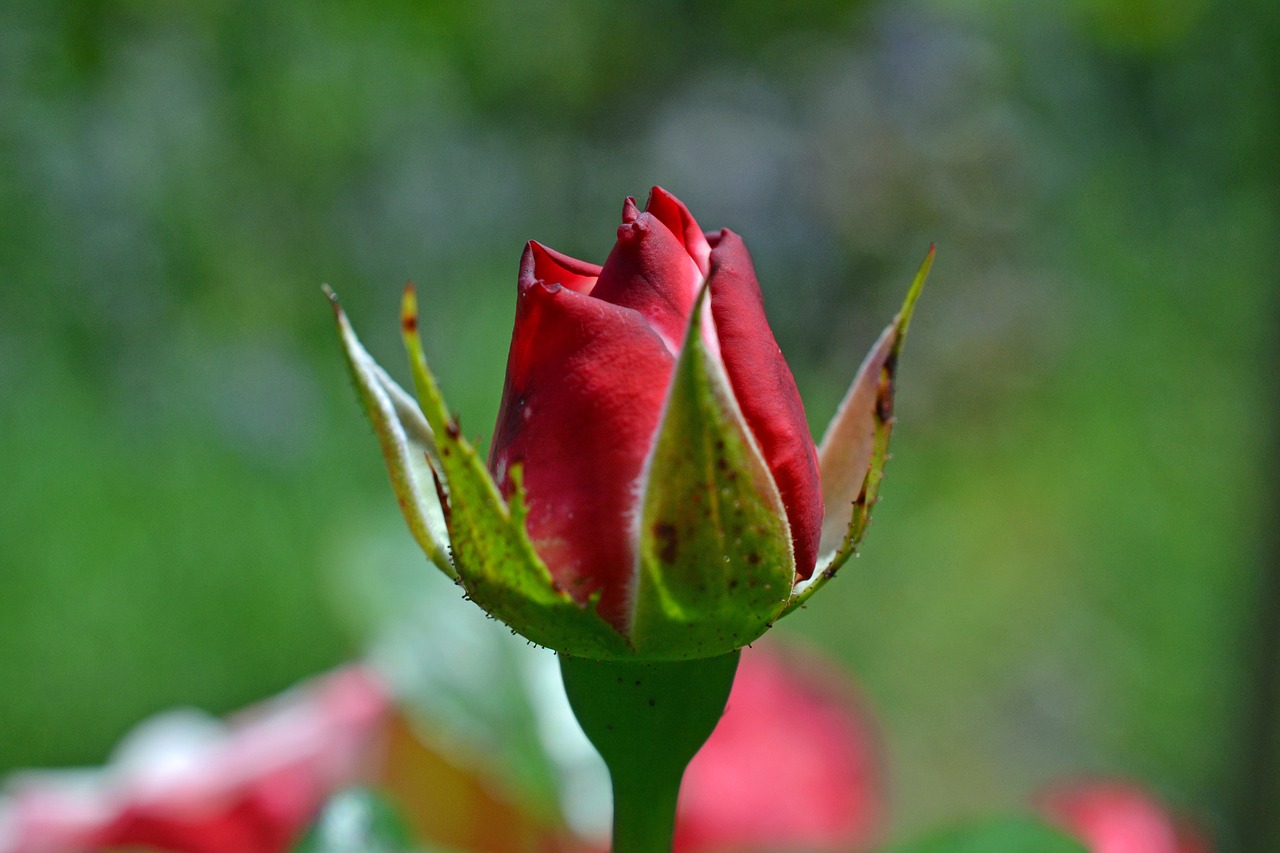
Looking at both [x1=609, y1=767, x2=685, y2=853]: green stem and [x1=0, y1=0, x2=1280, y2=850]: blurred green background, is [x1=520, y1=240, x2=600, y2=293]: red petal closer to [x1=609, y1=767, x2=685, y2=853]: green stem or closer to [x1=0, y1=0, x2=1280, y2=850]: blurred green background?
[x1=609, y1=767, x2=685, y2=853]: green stem

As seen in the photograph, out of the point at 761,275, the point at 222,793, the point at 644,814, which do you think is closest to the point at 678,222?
the point at 644,814

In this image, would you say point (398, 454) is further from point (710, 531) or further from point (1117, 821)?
point (1117, 821)

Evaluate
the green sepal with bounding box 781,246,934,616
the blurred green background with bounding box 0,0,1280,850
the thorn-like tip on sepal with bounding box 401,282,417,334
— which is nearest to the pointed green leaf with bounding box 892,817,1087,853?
the green sepal with bounding box 781,246,934,616

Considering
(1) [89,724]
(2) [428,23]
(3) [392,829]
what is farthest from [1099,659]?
(3) [392,829]

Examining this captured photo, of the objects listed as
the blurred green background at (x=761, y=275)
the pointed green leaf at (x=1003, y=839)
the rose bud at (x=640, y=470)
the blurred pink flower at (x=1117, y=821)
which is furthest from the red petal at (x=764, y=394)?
the blurred green background at (x=761, y=275)

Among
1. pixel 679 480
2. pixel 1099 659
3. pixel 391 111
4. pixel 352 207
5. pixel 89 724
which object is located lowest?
pixel 89 724

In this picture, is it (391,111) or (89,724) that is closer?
(89,724)

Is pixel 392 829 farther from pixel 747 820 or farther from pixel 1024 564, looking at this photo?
pixel 1024 564
